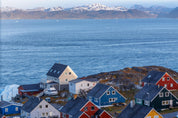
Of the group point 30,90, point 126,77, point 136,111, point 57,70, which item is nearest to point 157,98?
point 136,111

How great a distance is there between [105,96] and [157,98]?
279 inches

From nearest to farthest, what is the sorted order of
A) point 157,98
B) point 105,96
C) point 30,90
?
point 157,98 → point 105,96 → point 30,90

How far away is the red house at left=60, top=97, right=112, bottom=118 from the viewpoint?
39.8m

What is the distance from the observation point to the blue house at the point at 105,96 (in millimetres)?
50406

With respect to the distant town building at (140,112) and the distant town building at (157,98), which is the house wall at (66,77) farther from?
the distant town building at (140,112)

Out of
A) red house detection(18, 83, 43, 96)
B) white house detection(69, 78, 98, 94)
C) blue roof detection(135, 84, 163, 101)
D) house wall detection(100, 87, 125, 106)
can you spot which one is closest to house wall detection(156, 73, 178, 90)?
house wall detection(100, 87, 125, 106)

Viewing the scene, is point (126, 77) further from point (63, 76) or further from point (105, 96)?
point (105, 96)

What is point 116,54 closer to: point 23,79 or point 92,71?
point 92,71

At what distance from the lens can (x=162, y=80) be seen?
2224 inches

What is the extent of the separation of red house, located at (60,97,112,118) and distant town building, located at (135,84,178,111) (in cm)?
718

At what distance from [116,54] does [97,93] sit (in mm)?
79949

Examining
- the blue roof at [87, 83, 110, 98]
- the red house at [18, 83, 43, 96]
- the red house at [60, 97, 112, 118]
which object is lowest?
the red house at [18, 83, 43, 96]

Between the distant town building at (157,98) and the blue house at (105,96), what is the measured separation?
14.3 feet

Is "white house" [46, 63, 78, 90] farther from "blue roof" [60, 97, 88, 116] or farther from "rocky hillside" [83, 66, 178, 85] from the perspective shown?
"blue roof" [60, 97, 88, 116]
